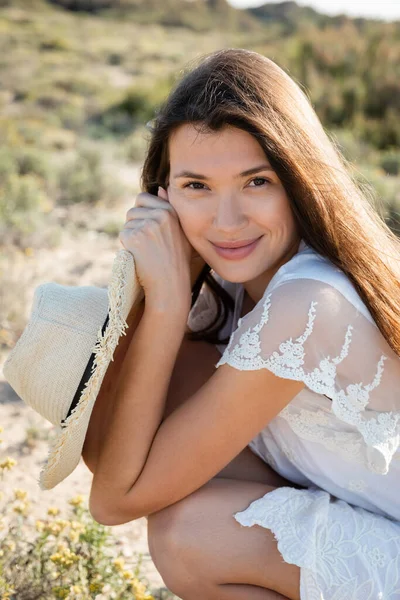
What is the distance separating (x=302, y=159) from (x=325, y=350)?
54cm

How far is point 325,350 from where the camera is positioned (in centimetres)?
184

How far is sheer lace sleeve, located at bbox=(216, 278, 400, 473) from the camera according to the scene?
1811mm

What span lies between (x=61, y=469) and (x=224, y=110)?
3.60 feet

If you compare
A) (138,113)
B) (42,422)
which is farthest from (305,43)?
(42,422)

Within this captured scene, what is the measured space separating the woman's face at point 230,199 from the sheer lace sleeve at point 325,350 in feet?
0.85

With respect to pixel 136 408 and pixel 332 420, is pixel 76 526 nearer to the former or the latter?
pixel 136 408

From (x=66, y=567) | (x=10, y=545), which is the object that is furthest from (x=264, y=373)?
(x=10, y=545)

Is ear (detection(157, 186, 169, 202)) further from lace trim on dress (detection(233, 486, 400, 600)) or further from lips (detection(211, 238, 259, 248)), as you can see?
lace trim on dress (detection(233, 486, 400, 600))

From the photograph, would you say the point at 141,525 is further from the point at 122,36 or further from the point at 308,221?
the point at 122,36

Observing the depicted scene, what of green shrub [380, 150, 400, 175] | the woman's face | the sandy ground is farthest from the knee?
green shrub [380, 150, 400, 175]

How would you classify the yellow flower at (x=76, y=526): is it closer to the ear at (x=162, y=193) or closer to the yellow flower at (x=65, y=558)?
the yellow flower at (x=65, y=558)

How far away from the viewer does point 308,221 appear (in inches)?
78.7

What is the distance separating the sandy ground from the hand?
1.02m

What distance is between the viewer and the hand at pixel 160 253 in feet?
6.81
